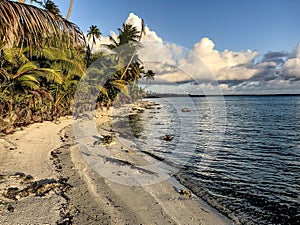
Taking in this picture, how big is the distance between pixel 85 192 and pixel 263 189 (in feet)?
18.2

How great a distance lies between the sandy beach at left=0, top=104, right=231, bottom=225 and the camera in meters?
4.92

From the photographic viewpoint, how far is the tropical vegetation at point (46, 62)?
4.12m

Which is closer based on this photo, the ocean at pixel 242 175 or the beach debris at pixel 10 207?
the beach debris at pixel 10 207

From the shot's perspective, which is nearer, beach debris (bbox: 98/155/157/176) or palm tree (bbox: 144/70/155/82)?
beach debris (bbox: 98/155/157/176)

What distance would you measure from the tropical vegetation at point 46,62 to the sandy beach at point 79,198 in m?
3.14

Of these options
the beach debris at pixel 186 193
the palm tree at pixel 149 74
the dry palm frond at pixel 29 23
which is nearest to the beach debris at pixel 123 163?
the beach debris at pixel 186 193

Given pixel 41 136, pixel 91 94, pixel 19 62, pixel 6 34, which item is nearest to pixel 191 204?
pixel 6 34

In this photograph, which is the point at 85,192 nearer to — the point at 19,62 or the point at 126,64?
the point at 19,62

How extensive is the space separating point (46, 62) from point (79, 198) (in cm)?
1196

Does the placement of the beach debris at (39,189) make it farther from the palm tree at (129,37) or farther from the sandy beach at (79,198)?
the palm tree at (129,37)

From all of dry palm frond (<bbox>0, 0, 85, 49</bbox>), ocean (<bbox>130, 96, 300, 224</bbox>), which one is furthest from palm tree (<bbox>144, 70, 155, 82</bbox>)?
dry palm frond (<bbox>0, 0, 85, 49</bbox>)

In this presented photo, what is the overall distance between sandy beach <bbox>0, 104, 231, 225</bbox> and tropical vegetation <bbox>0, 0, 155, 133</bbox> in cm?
314

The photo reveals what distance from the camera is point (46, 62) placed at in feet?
50.8

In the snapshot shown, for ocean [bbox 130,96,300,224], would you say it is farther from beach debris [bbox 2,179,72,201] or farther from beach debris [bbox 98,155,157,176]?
beach debris [bbox 2,179,72,201]
